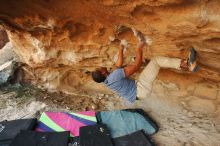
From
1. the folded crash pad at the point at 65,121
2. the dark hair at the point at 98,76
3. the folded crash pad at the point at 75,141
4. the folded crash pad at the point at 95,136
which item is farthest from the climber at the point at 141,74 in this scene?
the folded crash pad at the point at 75,141

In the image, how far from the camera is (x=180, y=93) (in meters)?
4.59

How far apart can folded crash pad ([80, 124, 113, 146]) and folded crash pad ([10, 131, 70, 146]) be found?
229mm

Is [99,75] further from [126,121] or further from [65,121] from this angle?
[65,121]

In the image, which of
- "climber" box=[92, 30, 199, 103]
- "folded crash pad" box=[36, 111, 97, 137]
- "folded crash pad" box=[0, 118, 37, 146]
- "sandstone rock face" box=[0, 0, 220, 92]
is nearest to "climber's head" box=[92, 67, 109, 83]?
"climber" box=[92, 30, 199, 103]

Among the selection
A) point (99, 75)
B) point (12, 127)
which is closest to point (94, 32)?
point (99, 75)

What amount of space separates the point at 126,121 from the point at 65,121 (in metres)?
0.91

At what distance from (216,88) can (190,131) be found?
0.71 meters

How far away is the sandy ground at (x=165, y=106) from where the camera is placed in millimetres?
4035

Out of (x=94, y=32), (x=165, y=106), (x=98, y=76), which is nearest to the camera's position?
(x=98, y=76)

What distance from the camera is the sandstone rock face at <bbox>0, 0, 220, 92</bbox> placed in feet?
10.1

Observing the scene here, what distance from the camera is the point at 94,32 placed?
429cm

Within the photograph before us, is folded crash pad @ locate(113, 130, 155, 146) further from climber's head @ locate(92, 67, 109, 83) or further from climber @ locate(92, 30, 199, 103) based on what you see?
climber's head @ locate(92, 67, 109, 83)

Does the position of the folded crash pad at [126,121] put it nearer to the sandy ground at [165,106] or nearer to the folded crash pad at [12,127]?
the sandy ground at [165,106]

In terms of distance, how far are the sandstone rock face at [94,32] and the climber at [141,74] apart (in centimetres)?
14
